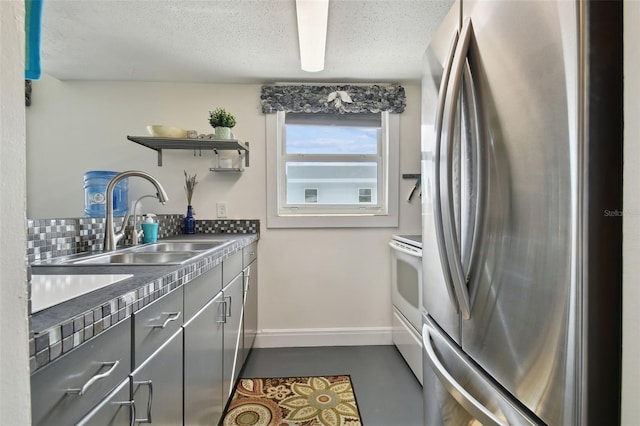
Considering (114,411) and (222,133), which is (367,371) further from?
(222,133)

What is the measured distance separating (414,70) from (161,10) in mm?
1712

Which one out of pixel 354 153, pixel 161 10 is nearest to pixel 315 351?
pixel 354 153

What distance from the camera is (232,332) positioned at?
1688 millimetres

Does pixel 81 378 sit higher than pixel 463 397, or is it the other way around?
pixel 81 378

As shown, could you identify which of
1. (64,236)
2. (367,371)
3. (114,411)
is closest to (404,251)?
(367,371)

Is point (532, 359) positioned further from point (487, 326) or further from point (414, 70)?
point (414, 70)

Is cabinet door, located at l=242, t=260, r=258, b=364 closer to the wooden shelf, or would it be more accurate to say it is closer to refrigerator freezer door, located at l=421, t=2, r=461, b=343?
the wooden shelf

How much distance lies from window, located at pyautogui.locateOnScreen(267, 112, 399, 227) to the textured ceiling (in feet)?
1.16

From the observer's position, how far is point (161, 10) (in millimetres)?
1649

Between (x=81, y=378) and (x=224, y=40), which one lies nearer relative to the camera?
(x=81, y=378)

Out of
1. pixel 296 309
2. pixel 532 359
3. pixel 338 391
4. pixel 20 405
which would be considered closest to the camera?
pixel 20 405

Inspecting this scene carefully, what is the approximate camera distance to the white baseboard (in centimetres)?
251

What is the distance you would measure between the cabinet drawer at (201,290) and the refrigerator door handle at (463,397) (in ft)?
2.77

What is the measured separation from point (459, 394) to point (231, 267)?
1.24 m
